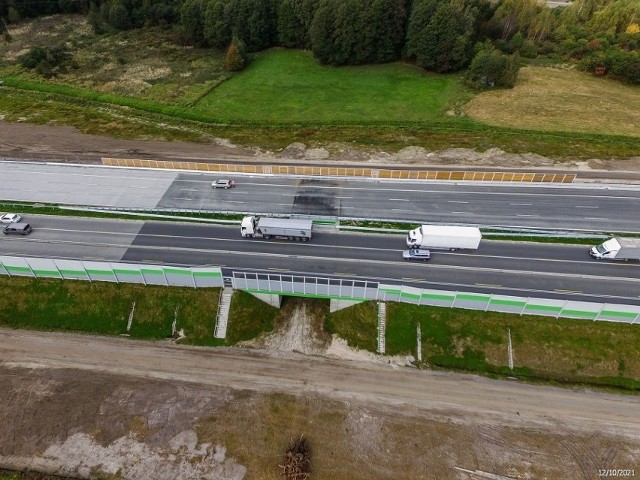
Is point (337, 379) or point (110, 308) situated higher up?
point (110, 308)

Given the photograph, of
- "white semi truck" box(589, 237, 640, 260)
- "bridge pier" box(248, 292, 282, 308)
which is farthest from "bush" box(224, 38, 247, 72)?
"white semi truck" box(589, 237, 640, 260)

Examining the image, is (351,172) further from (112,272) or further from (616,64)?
(616,64)

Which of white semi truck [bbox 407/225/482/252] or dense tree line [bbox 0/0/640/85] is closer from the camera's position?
white semi truck [bbox 407/225/482/252]

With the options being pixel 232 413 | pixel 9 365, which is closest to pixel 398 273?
pixel 232 413

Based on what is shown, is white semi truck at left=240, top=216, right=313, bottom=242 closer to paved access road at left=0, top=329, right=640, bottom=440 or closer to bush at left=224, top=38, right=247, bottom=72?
paved access road at left=0, top=329, right=640, bottom=440

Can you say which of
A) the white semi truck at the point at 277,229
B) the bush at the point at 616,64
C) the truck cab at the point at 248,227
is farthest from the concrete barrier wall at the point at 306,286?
the bush at the point at 616,64
